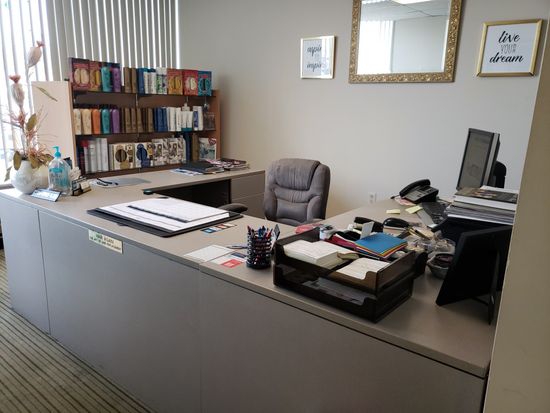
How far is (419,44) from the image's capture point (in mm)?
3439

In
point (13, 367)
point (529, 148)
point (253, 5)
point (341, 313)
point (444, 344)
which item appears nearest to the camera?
point (529, 148)

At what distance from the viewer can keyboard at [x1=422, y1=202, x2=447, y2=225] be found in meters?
2.14

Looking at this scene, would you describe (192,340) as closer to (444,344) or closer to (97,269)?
(97,269)

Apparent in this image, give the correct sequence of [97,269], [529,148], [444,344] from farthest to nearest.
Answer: [97,269] → [444,344] → [529,148]

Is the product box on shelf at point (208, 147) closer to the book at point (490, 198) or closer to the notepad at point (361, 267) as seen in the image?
the book at point (490, 198)

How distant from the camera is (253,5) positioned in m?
4.43

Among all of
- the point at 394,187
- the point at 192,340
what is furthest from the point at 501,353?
the point at 394,187

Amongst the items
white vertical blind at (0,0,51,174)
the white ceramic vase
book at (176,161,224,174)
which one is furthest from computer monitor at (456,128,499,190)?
white vertical blind at (0,0,51,174)

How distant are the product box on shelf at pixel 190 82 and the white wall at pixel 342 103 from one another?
41cm

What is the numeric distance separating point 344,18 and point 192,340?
328 cm

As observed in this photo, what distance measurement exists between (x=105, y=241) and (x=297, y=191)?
4.80 ft

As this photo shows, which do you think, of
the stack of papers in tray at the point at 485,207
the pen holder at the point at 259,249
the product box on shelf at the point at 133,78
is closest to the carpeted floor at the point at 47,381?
the pen holder at the point at 259,249

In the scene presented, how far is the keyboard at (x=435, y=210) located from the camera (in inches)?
84.2

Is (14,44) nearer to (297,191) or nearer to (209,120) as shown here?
(209,120)
